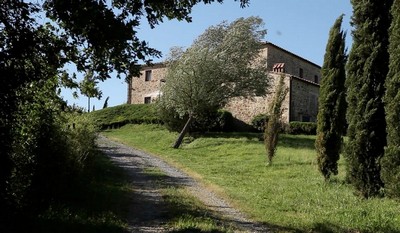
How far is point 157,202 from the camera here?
10641mm

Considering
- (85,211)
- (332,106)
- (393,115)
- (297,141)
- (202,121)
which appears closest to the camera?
(85,211)

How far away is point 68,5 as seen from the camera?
572cm

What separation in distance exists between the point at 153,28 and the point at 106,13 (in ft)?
3.86

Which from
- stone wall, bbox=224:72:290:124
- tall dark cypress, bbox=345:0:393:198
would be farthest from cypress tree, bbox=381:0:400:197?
stone wall, bbox=224:72:290:124

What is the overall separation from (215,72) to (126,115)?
15604mm

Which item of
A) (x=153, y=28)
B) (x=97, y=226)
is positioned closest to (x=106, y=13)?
(x=153, y=28)

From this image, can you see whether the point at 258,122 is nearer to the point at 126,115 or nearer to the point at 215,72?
the point at 215,72

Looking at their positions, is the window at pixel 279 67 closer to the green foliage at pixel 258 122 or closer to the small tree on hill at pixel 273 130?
the green foliage at pixel 258 122

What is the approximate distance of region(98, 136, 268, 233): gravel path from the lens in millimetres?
8453

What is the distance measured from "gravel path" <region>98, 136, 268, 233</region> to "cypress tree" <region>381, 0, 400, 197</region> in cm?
390

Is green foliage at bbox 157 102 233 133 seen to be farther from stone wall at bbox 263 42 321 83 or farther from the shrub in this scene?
stone wall at bbox 263 42 321 83

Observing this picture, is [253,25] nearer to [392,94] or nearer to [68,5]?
[392,94]

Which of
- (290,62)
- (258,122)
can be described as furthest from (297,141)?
(290,62)

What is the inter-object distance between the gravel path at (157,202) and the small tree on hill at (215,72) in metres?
9.57
